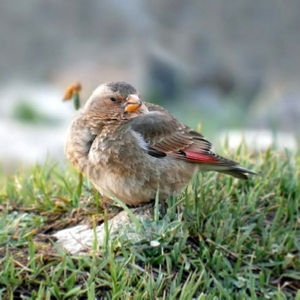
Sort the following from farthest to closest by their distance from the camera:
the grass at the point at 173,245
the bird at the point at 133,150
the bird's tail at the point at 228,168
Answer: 1. the bird's tail at the point at 228,168
2. the bird at the point at 133,150
3. the grass at the point at 173,245

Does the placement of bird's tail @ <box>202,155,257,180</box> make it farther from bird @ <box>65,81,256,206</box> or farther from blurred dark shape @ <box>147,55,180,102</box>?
blurred dark shape @ <box>147,55,180,102</box>

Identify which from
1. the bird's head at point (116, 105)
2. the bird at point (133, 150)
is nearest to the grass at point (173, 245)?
the bird at point (133, 150)

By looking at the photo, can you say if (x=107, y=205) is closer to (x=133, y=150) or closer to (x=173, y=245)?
(x=133, y=150)

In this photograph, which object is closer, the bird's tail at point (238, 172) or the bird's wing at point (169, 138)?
the bird's wing at point (169, 138)

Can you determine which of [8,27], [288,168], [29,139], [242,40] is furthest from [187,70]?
[288,168]

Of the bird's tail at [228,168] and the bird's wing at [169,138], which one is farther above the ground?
the bird's wing at [169,138]

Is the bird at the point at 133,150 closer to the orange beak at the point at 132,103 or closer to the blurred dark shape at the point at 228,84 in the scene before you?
the orange beak at the point at 132,103
